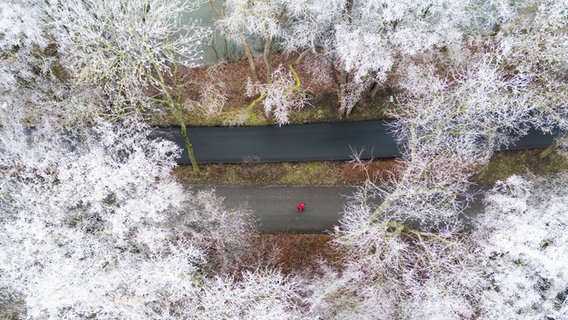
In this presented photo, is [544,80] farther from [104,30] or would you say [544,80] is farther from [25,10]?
[25,10]

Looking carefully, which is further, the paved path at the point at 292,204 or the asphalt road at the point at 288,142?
the asphalt road at the point at 288,142

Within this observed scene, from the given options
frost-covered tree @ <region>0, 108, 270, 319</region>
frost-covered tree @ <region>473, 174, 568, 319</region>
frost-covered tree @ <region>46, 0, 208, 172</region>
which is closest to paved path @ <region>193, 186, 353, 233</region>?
frost-covered tree @ <region>0, 108, 270, 319</region>

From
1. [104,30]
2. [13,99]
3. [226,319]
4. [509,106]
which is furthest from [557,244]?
[13,99]

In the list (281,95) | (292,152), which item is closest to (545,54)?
(281,95)

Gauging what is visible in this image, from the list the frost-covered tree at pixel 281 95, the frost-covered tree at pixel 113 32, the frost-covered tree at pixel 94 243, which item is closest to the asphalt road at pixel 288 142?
the frost-covered tree at pixel 281 95

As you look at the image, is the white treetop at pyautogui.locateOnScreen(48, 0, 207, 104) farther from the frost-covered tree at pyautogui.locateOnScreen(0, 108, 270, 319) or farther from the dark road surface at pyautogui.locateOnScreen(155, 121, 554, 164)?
the dark road surface at pyautogui.locateOnScreen(155, 121, 554, 164)

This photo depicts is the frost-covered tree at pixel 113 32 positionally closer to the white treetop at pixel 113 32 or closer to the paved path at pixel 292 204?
the white treetop at pixel 113 32

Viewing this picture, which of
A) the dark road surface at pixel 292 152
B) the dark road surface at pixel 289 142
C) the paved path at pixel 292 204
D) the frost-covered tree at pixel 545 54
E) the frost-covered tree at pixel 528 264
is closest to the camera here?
the frost-covered tree at pixel 528 264
